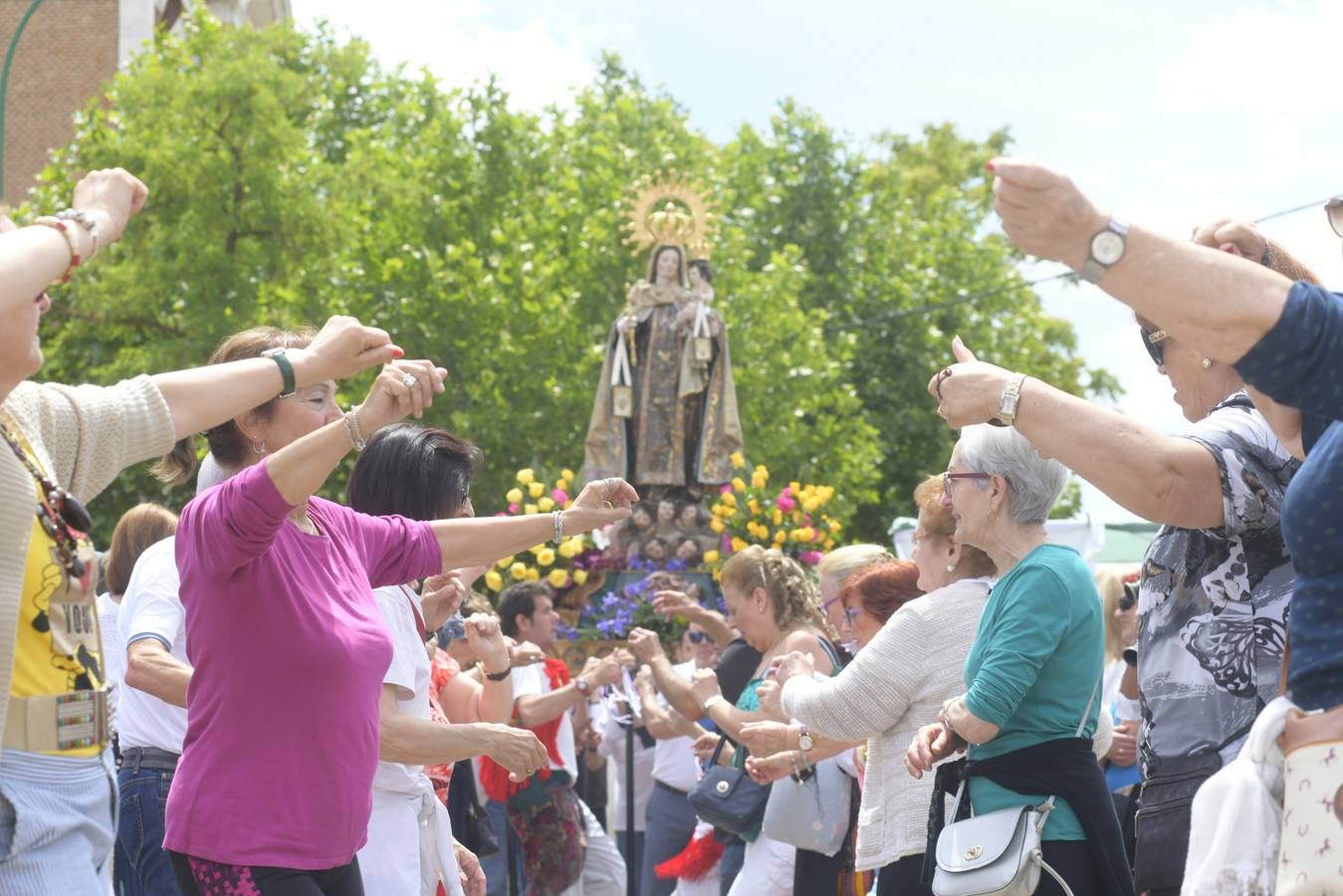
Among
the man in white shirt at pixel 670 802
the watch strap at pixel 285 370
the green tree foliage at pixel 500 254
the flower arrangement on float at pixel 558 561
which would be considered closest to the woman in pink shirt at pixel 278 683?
the watch strap at pixel 285 370

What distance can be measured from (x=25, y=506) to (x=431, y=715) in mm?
2347

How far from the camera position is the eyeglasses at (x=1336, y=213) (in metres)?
2.83

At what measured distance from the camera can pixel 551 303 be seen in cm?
2708

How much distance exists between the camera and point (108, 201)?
109 inches

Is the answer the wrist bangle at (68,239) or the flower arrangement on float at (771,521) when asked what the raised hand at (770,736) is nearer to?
the wrist bangle at (68,239)

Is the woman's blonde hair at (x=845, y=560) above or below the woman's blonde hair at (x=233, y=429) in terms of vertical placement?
below

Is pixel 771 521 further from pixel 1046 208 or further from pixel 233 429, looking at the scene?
pixel 1046 208

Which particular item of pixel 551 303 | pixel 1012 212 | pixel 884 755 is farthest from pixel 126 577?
pixel 551 303

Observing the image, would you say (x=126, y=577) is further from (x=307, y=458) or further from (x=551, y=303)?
(x=551, y=303)

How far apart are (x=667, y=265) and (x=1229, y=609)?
12294mm

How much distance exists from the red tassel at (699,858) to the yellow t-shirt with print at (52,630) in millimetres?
4959

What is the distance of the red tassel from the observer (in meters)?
7.44

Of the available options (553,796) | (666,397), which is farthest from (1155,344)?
(666,397)

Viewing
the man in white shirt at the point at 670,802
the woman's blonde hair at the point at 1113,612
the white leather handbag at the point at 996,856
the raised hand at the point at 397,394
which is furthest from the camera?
the man in white shirt at the point at 670,802
